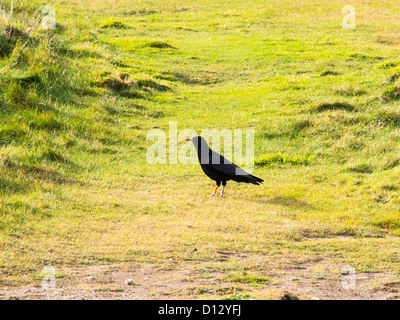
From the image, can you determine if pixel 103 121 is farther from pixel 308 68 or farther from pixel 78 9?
pixel 78 9

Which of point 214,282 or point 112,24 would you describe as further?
point 112,24

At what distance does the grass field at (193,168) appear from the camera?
21.3 ft

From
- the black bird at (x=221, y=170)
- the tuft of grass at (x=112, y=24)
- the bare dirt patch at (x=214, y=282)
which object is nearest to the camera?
the bare dirt patch at (x=214, y=282)

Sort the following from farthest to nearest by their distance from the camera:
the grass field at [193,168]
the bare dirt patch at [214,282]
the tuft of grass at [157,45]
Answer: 1. the tuft of grass at [157,45]
2. the grass field at [193,168]
3. the bare dirt patch at [214,282]

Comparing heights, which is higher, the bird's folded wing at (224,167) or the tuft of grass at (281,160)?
the tuft of grass at (281,160)

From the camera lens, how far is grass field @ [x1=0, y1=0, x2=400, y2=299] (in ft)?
21.3

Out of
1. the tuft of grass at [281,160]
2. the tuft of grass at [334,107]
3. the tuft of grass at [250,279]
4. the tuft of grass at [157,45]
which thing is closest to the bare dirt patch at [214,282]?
the tuft of grass at [250,279]

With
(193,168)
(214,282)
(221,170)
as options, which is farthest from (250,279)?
(193,168)

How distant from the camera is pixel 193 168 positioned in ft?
37.6

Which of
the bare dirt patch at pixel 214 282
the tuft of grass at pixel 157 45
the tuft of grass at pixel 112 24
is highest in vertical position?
the tuft of grass at pixel 112 24

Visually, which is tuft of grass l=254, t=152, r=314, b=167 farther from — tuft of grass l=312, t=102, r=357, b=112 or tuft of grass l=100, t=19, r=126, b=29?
tuft of grass l=100, t=19, r=126, b=29

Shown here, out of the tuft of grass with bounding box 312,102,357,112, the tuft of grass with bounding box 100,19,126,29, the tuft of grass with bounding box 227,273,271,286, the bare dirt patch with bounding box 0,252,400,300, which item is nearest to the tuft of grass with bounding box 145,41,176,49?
the tuft of grass with bounding box 100,19,126,29

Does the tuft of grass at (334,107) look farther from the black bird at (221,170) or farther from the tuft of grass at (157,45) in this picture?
the tuft of grass at (157,45)

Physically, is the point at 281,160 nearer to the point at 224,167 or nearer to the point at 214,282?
the point at 224,167
